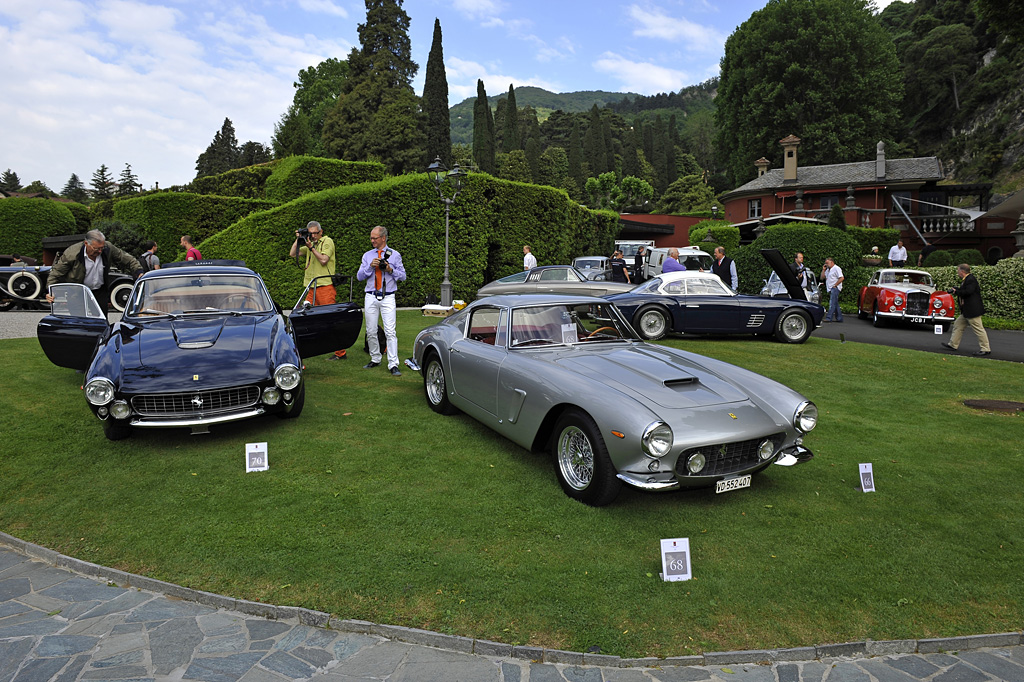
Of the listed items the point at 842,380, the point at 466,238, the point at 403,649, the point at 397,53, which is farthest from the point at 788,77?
the point at 403,649

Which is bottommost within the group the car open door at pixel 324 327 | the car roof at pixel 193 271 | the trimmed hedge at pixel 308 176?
the car open door at pixel 324 327

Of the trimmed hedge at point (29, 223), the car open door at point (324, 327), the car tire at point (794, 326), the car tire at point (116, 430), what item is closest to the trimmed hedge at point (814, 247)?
the car tire at point (794, 326)

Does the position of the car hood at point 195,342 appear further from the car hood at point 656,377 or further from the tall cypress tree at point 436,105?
the tall cypress tree at point 436,105

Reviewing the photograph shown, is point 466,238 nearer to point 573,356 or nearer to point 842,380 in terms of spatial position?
point 842,380

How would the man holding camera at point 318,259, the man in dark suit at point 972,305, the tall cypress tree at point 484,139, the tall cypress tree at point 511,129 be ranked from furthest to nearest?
1. the tall cypress tree at point 511,129
2. the tall cypress tree at point 484,139
3. the man in dark suit at point 972,305
4. the man holding camera at point 318,259

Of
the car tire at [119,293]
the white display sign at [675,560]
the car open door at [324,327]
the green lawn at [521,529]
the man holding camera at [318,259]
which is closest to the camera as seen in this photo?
the green lawn at [521,529]

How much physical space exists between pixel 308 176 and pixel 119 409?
1943 centimetres

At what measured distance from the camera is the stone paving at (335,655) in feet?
8.39

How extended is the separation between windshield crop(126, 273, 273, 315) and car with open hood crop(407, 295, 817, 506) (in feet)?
8.36

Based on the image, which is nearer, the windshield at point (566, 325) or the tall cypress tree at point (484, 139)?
the windshield at point (566, 325)

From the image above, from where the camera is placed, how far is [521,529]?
386cm

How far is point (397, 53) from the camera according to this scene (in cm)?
5391

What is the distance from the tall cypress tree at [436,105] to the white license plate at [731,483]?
52.0 meters

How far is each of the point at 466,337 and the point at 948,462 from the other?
177 inches
